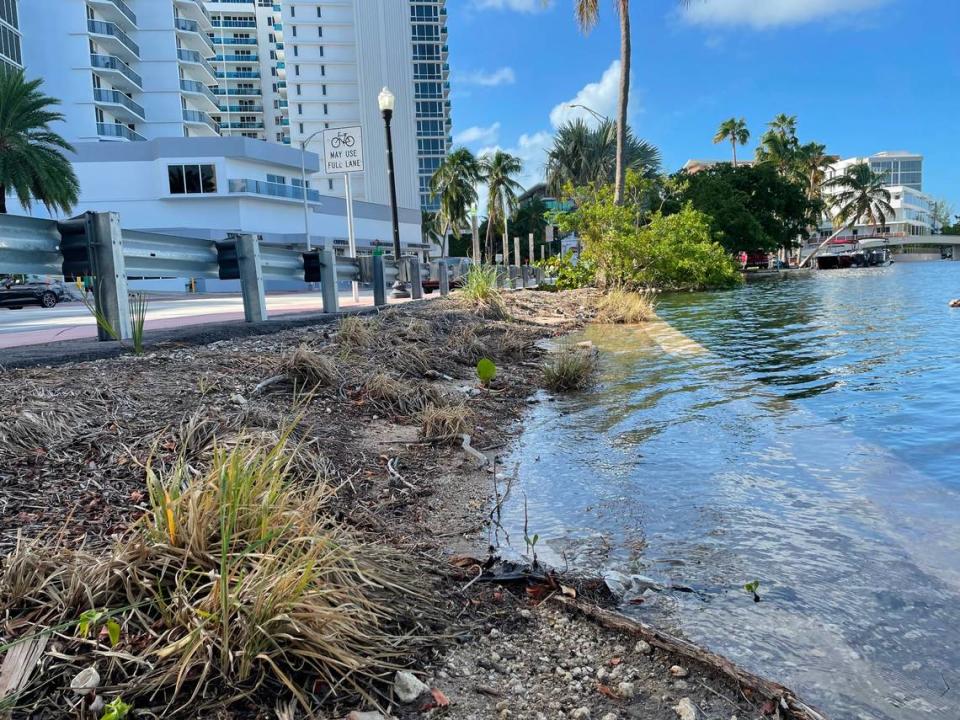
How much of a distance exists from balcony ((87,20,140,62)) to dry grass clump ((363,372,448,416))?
67956mm

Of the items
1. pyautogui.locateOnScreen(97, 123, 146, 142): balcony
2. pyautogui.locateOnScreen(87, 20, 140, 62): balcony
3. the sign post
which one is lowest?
the sign post

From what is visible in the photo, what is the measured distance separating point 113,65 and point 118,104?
3912mm

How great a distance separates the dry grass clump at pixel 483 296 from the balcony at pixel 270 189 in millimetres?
42503

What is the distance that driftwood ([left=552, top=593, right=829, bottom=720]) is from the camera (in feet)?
6.36

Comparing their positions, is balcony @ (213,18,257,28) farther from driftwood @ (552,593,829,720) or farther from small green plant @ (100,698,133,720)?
small green plant @ (100,698,133,720)

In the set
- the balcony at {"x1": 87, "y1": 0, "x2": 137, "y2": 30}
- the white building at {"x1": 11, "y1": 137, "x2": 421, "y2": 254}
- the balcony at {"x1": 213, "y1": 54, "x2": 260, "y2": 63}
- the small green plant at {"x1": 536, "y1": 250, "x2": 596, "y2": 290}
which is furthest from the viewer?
the balcony at {"x1": 213, "y1": 54, "x2": 260, "y2": 63}

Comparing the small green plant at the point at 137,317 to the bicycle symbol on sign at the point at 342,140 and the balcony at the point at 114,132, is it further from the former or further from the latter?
the balcony at the point at 114,132

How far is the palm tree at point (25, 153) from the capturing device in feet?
121

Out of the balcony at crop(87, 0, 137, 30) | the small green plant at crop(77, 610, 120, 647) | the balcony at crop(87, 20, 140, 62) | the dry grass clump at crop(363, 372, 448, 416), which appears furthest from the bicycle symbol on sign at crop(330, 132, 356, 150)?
the balcony at crop(87, 0, 137, 30)

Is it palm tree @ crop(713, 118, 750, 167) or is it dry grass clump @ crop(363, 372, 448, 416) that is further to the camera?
palm tree @ crop(713, 118, 750, 167)

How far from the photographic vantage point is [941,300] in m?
18.3

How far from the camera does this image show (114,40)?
60781 mm

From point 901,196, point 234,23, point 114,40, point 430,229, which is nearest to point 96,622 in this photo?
point 114,40

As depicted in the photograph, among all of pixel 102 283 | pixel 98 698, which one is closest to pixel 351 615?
pixel 98 698
